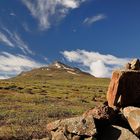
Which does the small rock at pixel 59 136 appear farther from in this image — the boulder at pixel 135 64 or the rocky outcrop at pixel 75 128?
the boulder at pixel 135 64

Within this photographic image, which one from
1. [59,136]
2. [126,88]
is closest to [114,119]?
[126,88]

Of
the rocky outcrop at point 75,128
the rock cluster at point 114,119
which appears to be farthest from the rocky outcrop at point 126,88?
the rocky outcrop at point 75,128

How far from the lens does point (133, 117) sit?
32688 millimetres

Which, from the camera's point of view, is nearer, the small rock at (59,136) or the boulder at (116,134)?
the boulder at (116,134)

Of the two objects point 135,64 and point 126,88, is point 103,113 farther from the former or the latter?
point 135,64

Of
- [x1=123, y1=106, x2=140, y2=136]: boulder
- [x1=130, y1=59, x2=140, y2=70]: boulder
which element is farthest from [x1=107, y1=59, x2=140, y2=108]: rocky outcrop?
[x1=123, y1=106, x2=140, y2=136]: boulder

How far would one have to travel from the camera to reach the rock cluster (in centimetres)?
3186

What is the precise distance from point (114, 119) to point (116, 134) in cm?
216

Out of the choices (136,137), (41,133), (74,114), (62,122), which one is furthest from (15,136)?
(74,114)

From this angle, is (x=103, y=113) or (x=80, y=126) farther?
(x=103, y=113)

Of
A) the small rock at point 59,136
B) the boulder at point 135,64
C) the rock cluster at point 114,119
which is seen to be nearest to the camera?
the rock cluster at point 114,119

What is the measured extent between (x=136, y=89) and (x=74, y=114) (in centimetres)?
3051

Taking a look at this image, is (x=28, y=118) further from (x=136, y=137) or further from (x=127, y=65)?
(x=136, y=137)

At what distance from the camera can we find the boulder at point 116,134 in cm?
3175
